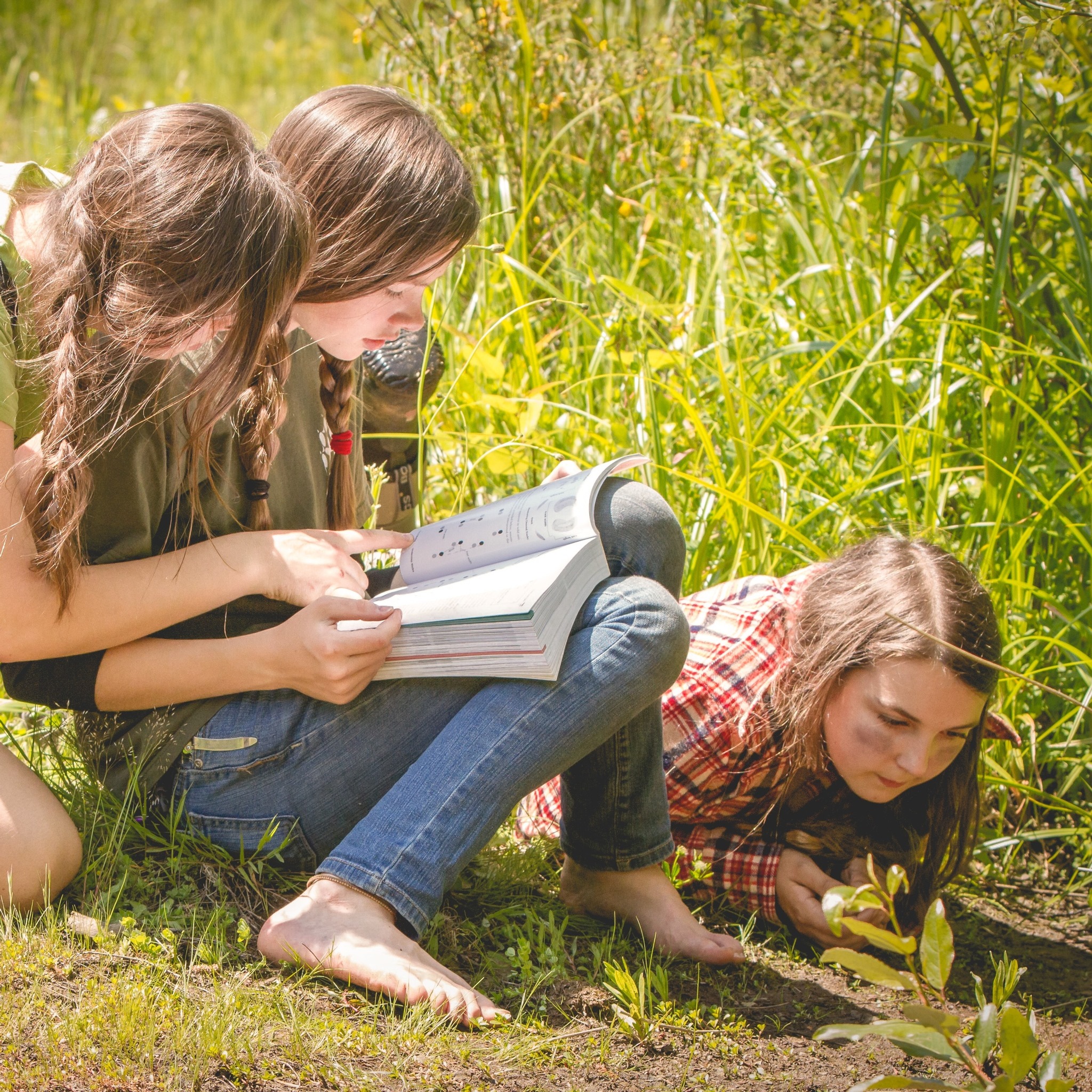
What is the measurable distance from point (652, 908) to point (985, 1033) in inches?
32.1

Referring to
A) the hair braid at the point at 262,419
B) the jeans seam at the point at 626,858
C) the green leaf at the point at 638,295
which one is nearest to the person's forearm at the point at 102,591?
the hair braid at the point at 262,419

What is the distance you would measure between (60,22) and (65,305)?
244 inches

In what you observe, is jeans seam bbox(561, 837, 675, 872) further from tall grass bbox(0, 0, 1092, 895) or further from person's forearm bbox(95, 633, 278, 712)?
tall grass bbox(0, 0, 1092, 895)

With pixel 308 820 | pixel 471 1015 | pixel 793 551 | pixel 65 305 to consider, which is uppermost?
pixel 65 305

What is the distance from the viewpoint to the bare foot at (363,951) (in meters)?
1.45

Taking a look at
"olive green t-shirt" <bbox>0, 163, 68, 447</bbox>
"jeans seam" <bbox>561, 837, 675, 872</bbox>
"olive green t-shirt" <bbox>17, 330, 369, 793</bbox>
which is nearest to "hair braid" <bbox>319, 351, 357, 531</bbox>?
"olive green t-shirt" <bbox>17, 330, 369, 793</bbox>

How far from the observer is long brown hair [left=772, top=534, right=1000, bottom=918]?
74.4 inches

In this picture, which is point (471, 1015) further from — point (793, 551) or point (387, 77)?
point (387, 77)

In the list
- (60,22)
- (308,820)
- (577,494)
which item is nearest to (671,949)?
(308,820)

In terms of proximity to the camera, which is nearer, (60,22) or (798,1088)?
(798,1088)

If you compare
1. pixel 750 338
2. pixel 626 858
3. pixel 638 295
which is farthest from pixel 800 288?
pixel 626 858

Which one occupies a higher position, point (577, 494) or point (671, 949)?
point (577, 494)

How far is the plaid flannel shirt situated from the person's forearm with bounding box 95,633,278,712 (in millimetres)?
680

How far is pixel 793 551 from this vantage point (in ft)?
7.73
